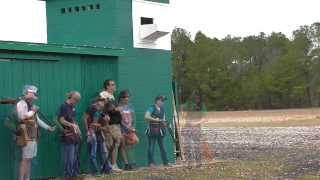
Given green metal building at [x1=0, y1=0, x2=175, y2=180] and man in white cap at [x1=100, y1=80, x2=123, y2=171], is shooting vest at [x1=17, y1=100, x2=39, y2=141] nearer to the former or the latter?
green metal building at [x1=0, y1=0, x2=175, y2=180]

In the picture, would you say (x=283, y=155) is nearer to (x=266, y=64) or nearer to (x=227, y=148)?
(x=227, y=148)

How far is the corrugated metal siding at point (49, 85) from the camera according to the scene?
1241 cm

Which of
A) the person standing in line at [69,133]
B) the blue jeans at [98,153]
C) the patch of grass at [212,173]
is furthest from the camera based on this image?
the blue jeans at [98,153]

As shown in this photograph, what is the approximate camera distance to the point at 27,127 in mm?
11547

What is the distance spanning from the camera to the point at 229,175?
529 inches

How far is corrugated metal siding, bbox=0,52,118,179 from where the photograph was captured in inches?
489

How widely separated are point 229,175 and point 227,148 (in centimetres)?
863

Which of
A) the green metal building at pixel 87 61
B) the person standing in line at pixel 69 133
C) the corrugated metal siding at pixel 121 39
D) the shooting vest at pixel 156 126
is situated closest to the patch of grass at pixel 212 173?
the person standing in line at pixel 69 133

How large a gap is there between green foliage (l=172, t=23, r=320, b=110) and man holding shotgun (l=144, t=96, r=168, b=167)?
82294 mm

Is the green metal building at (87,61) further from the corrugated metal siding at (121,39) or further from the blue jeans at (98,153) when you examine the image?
the blue jeans at (98,153)

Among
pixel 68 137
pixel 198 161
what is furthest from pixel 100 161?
pixel 198 161

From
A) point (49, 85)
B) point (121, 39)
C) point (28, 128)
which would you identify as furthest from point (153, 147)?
point (28, 128)

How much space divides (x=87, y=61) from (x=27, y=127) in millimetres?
3386

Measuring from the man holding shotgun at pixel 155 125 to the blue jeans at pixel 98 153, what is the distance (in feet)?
5.78
